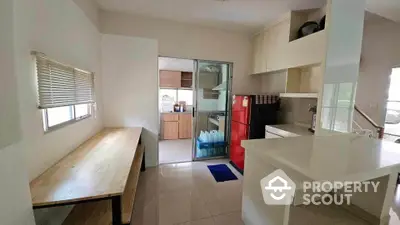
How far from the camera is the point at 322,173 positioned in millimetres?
797

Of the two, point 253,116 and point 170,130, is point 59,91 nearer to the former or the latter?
point 253,116

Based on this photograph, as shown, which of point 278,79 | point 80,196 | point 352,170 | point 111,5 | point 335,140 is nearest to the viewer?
point 352,170

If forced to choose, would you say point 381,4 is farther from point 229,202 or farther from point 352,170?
point 229,202

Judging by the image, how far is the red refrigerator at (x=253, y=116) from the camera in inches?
127

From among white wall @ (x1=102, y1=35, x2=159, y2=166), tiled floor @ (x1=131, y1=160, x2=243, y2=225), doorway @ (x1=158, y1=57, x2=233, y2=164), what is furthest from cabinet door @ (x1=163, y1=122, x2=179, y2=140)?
tiled floor @ (x1=131, y1=160, x2=243, y2=225)

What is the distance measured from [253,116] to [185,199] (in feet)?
5.83

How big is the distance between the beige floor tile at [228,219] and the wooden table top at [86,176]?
47.8 inches

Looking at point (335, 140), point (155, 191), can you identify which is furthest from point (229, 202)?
point (335, 140)

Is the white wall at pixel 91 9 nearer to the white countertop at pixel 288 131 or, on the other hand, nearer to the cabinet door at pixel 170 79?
the cabinet door at pixel 170 79

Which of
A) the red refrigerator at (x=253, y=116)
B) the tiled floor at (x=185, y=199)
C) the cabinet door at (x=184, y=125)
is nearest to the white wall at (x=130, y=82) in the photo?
the tiled floor at (x=185, y=199)

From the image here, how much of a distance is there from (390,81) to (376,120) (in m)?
0.76

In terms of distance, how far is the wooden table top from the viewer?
1207 mm

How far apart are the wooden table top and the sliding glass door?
6.23 feet

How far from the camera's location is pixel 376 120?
3500 mm
